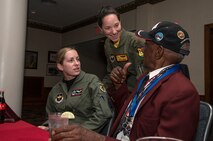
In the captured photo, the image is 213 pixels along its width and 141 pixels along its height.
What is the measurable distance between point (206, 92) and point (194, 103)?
3863mm

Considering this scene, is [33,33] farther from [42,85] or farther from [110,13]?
[110,13]

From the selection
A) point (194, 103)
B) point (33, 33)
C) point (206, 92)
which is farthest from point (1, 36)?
point (33, 33)

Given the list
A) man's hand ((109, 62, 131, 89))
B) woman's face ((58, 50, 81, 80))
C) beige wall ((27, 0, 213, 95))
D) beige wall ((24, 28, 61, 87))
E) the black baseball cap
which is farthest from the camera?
beige wall ((24, 28, 61, 87))

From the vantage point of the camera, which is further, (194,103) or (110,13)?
(110,13)

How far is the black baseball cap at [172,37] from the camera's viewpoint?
117cm

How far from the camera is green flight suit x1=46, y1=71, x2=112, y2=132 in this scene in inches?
69.7

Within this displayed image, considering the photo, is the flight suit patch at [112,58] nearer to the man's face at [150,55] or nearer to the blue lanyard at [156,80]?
the man's face at [150,55]

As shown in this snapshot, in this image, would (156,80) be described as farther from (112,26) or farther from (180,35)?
(112,26)

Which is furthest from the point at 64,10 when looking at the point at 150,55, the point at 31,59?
the point at 150,55

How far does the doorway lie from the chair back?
149 inches

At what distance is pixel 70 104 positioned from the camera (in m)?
1.91

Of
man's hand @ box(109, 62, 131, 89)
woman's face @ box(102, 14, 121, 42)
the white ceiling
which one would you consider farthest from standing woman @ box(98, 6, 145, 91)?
the white ceiling

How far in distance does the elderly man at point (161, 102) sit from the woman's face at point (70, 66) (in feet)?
2.72

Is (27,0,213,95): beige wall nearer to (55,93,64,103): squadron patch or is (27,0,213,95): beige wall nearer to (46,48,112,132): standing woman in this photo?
(46,48,112,132): standing woman
